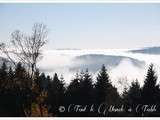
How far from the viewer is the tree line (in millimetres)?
5270

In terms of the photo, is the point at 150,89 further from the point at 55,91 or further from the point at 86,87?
the point at 55,91

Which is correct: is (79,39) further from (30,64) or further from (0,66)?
(0,66)

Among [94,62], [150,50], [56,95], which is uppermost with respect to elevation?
[150,50]

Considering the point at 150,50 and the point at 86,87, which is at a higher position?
the point at 150,50

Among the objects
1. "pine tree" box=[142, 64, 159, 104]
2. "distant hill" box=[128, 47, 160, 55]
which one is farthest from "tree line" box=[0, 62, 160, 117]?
"distant hill" box=[128, 47, 160, 55]

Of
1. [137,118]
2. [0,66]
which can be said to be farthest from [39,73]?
[137,118]

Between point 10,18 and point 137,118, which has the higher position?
point 10,18

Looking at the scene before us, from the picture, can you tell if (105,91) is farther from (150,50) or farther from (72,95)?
(150,50)

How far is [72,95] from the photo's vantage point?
530 centimetres

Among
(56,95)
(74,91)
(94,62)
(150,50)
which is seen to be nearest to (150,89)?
(150,50)

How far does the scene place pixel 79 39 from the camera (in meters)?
5.35

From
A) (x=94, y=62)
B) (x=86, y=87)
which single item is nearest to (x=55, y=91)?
(x=86, y=87)

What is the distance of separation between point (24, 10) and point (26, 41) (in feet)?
1.25

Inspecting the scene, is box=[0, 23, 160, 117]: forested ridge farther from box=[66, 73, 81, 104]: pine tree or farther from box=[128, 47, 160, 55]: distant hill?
box=[128, 47, 160, 55]: distant hill
